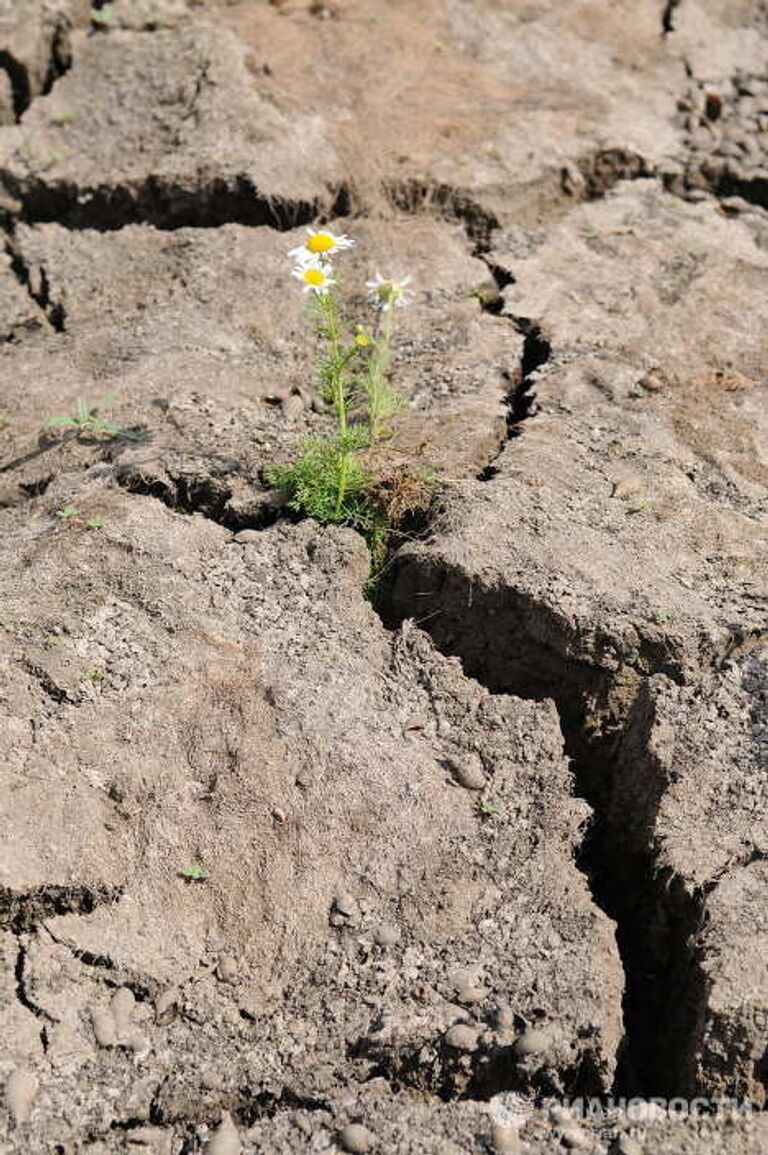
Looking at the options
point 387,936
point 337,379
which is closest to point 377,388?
point 337,379

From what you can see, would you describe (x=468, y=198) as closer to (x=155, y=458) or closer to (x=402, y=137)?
(x=402, y=137)

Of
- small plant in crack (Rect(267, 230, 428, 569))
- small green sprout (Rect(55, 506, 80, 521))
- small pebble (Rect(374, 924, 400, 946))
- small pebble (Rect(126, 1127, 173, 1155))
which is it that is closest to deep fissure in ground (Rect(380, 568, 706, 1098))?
small plant in crack (Rect(267, 230, 428, 569))

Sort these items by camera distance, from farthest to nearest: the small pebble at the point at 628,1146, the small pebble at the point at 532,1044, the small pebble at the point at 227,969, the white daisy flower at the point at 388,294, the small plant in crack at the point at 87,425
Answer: the small plant in crack at the point at 87,425, the white daisy flower at the point at 388,294, the small pebble at the point at 227,969, the small pebble at the point at 532,1044, the small pebble at the point at 628,1146

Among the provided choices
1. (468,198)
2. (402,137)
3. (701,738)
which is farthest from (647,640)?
(402,137)

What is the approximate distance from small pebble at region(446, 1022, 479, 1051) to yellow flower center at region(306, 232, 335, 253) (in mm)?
2009

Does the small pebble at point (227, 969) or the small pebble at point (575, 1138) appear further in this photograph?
the small pebble at point (227, 969)

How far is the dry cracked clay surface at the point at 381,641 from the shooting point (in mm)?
2699

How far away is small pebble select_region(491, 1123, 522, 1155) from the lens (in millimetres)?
2551

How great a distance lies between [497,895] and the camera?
295 cm

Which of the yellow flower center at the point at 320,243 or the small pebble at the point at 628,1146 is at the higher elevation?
the yellow flower center at the point at 320,243

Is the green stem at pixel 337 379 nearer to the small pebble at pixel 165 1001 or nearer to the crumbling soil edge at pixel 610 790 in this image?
the crumbling soil edge at pixel 610 790

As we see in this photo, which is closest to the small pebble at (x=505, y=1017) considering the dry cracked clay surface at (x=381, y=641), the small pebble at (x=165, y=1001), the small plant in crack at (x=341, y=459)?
the dry cracked clay surface at (x=381, y=641)

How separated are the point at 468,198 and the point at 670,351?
1.07 meters

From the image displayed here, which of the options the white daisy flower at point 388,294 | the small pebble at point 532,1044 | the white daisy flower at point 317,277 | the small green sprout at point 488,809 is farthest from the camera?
the white daisy flower at point 388,294
